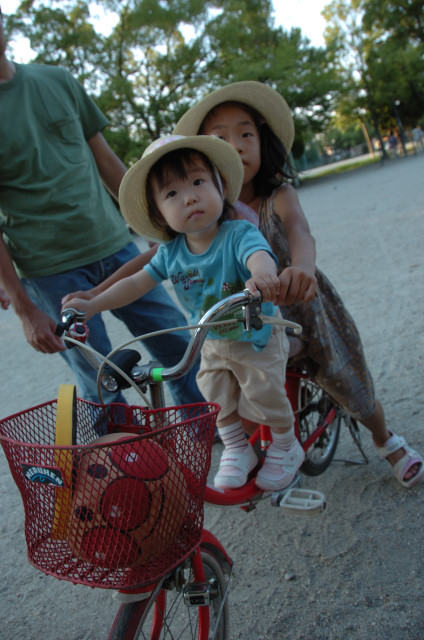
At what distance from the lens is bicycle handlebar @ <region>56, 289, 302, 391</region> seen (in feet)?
4.62

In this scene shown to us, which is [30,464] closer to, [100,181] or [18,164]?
[18,164]

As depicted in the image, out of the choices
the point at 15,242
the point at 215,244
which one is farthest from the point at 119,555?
the point at 15,242

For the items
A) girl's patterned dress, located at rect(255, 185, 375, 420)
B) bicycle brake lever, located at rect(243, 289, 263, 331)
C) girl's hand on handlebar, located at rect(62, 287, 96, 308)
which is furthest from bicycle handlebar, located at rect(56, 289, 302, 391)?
girl's patterned dress, located at rect(255, 185, 375, 420)

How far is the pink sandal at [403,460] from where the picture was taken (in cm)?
251

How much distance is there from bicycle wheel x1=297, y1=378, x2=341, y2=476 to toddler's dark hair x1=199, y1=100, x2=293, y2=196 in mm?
877

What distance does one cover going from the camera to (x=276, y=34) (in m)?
28.9

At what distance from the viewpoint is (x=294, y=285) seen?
64.6 inches

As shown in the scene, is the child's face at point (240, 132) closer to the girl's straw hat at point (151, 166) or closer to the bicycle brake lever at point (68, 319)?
the girl's straw hat at point (151, 166)

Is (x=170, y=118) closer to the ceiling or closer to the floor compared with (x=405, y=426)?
closer to the ceiling

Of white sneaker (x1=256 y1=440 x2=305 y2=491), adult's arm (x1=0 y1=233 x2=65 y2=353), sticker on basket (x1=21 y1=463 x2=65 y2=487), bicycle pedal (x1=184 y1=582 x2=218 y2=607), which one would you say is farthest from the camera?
adult's arm (x1=0 y1=233 x2=65 y2=353)

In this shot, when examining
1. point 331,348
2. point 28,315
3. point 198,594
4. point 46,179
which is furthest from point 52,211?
point 198,594

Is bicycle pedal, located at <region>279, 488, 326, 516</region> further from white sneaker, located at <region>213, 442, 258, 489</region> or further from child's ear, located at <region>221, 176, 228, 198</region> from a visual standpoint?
child's ear, located at <region>221, 176, 228, 198</region>

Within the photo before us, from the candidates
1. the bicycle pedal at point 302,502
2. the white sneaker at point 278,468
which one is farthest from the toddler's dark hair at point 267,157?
the bicycle pedal at point 302,502

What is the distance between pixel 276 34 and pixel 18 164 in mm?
30260
